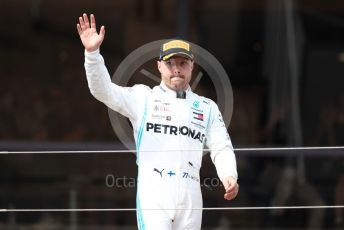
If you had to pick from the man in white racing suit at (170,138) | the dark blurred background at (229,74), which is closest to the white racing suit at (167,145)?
the man in white racing suit at (170,138)

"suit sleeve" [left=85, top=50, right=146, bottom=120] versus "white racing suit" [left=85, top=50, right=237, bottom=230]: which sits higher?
"suit sleeve" [left=85, top=50, right=146, bottom=120]

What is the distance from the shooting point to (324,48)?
1037cm

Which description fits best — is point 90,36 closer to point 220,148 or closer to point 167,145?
point 167,145

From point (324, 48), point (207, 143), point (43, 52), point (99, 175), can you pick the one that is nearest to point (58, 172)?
point (99, 175)

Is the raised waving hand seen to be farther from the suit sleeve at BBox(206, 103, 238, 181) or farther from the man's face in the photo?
the suit sleeve at BBox(206, 103, 238, 181)

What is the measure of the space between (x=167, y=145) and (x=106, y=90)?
1.43ft

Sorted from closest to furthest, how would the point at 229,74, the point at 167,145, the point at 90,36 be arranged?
the point at 90,36
the point at 167,145
the point at 229,74

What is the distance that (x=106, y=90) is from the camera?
498cm

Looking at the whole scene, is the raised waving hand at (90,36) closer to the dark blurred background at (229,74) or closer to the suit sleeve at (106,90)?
the suit sleeve at (106,90)

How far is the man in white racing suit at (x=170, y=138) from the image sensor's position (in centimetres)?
502

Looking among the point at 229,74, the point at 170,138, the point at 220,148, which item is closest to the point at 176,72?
the point at 170,138

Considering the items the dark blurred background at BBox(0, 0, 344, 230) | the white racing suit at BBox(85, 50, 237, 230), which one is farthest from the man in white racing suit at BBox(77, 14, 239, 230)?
the dark blurred background at BBox(0, 0, 344, 230)

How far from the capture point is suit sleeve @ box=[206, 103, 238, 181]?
5.11m

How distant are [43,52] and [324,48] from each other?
2902 mm
